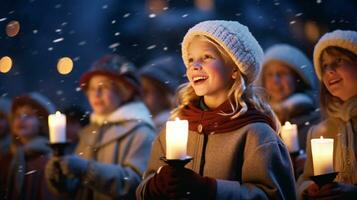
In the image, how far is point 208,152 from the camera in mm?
3656

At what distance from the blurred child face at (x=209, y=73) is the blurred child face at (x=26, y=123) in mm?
2410

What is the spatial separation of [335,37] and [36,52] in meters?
6.08

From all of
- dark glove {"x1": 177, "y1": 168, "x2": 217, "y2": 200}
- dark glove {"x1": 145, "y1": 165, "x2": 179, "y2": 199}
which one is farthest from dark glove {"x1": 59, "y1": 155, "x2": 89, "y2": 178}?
dark glove {"x1": 177, "y1": 168, "x2": 217, "y2": 200}

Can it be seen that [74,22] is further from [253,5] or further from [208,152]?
[208,152]

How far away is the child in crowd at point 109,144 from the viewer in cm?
491

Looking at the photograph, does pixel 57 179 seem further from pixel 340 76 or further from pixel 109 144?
pixel 340 76

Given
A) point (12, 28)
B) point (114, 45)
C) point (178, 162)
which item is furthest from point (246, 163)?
point (114, 45)

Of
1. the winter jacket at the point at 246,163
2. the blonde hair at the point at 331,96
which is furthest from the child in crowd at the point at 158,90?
the winter jacket at the point at 246,163

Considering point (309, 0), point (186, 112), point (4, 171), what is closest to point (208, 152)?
point (186, 112)

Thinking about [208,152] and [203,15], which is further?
[203,15]

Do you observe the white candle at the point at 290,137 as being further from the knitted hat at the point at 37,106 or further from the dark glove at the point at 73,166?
the knitted hat at the point at 37,106

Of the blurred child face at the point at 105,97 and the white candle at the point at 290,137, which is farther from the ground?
the blurred child face at the point at 105,97

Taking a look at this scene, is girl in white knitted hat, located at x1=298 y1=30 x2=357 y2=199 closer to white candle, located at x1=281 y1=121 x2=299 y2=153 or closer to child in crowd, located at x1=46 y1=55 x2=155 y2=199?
white candle, located at x1=281 y1=121 x2=299 y2=153

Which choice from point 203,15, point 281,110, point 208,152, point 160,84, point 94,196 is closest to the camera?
point 208,152
